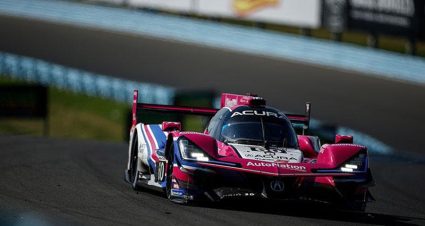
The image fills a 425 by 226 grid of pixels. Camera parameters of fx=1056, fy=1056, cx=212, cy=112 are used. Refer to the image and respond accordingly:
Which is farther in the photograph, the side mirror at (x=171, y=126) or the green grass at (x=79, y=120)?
the green grass at (x=79, y=120)

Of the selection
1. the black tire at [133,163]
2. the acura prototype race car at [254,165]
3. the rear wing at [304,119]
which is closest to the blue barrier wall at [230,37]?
the rear wing at [304,119]

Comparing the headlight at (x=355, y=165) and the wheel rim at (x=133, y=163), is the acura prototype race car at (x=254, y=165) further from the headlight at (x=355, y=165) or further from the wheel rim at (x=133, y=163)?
the wheel rim at (x=133, y=163)

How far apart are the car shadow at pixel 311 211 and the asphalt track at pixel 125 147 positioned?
0.02 m

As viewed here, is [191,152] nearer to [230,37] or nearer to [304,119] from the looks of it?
[304,119]

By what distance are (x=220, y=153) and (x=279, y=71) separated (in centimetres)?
2316

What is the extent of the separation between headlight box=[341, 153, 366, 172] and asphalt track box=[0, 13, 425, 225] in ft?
Result: 1.60

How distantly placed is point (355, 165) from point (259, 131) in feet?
4.57

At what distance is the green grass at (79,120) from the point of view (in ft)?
88.4

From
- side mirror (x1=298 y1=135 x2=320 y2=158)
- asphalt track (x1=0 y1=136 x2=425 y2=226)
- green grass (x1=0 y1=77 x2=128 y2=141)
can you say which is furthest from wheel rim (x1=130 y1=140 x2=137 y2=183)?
green grass (x1=0 y1=77 x2=128 y2=141)

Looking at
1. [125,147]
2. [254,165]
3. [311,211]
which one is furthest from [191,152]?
[125,147]

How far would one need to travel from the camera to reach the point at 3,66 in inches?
1267

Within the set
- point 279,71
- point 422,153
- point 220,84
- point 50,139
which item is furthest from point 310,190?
point 279,71

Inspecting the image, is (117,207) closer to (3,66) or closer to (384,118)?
(384,118)

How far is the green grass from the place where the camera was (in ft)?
88.4
